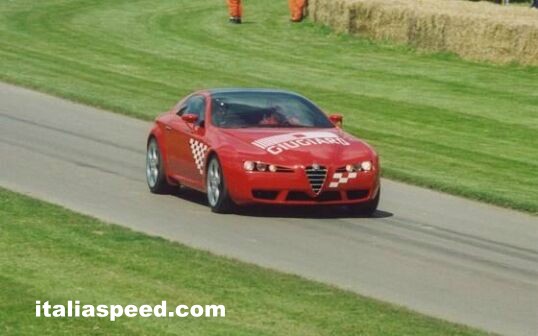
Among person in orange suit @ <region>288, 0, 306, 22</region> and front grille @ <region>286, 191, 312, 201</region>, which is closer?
front grille @ <region>286, 191, 312, 201</region>

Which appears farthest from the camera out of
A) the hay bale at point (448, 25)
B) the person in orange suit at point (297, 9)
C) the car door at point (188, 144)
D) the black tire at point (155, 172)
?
the person in orange suit at point (297, 9)

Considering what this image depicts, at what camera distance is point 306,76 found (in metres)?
36.5

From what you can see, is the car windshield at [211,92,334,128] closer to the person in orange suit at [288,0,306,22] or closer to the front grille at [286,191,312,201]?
the front grille at [286,191,312,201]

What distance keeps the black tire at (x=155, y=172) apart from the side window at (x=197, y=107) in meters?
0.65

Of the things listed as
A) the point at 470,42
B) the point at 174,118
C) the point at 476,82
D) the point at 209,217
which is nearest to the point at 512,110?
the point at 476,82

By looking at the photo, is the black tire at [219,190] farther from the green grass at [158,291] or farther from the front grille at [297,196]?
the green grass at [158,291]

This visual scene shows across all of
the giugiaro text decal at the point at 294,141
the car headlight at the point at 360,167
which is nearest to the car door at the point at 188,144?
the giugiaro text decal at the point at 294,141

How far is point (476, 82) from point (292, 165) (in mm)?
17422

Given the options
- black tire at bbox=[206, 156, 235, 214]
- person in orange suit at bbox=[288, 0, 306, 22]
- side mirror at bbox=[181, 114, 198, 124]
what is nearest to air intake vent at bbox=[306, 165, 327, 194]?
black tire at bbox=[206, 156, 235, 214]

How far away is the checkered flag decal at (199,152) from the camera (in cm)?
1900

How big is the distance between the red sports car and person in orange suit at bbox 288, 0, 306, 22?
26248 millimetres

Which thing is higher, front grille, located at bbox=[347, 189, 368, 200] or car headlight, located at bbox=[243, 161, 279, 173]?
car headlight, located at bbox=[243, 161, 279, 173]

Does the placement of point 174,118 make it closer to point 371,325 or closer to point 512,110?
point 371,325

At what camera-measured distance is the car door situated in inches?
757
